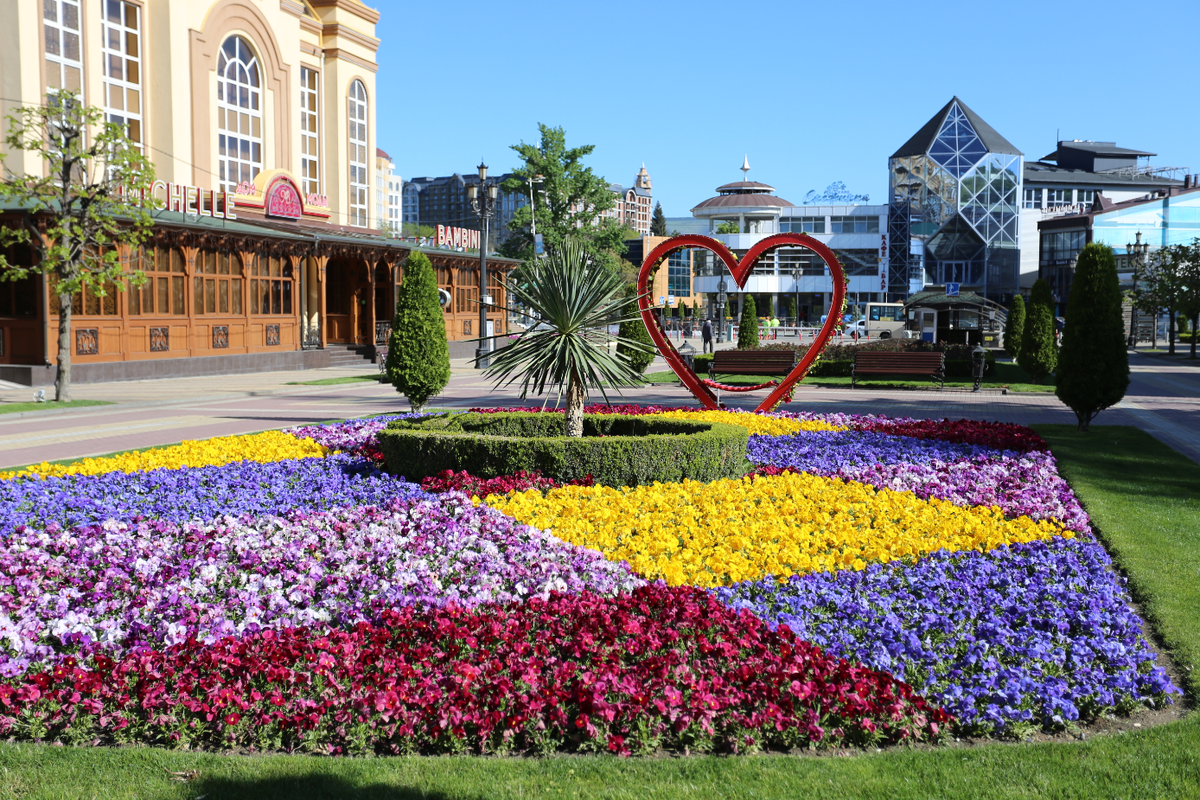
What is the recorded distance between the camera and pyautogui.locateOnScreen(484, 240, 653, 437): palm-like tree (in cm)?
1046

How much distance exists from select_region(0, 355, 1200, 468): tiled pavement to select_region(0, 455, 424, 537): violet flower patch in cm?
Result: 345

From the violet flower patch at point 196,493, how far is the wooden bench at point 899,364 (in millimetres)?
15608

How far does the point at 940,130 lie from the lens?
301 feet

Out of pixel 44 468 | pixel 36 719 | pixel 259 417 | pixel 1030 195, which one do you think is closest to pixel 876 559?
pixel 36 719

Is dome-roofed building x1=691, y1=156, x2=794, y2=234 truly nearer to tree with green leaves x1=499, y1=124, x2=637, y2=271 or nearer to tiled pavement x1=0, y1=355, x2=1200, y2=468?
tree with green leaves x1=499, y1=124, x2=637, y2=271

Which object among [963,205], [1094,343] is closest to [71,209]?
[1094,343]

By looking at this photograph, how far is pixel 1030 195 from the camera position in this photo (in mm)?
105000

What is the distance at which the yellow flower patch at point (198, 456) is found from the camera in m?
11.1

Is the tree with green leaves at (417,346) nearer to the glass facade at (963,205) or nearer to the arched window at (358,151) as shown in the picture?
the arched window at (358,151)

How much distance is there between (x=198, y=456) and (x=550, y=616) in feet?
25.6

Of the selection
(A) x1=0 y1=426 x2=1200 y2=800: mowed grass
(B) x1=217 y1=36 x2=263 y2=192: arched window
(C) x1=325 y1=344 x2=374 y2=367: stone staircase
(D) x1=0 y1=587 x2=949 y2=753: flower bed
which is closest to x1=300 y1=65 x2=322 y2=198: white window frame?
(B) x1=217 y1=36 x2=263 y2=192: arched window

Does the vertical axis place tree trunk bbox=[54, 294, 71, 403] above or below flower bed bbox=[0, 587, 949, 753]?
above

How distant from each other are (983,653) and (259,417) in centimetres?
1556

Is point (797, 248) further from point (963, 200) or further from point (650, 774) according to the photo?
point (650, 774)
